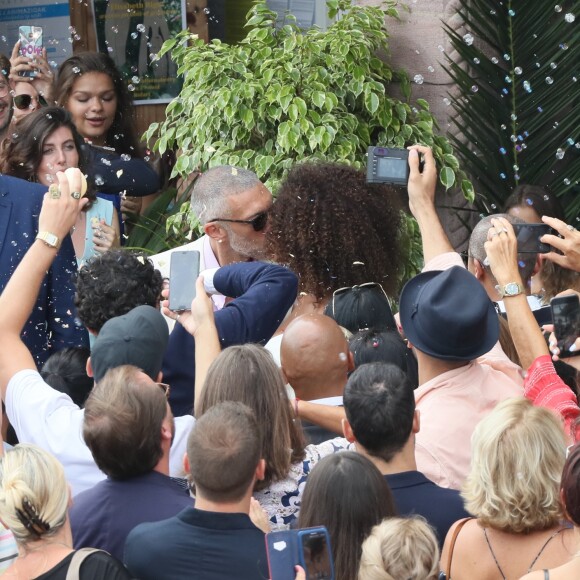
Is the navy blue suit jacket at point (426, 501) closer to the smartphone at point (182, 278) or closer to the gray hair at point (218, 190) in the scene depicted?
Result: the smartphone at point (182, 278)

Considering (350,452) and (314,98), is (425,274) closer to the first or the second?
(350,452)

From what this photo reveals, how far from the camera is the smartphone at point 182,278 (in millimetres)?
3906

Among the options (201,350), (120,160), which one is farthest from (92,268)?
(120,160)

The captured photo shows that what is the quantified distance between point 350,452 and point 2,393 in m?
1.32

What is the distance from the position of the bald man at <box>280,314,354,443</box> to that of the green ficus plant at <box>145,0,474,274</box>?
2.49m

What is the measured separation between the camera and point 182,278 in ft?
13.0

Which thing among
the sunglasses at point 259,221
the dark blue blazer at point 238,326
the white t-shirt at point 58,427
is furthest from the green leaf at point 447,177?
the white t-shirt at point 58,427

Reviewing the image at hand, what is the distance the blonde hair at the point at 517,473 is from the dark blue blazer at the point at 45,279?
7.79 ft

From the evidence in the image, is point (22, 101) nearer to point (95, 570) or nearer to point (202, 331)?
point (202, 331)

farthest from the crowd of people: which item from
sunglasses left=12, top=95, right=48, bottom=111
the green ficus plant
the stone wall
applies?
the stone wall

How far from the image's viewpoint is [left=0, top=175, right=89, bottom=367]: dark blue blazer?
4773mm

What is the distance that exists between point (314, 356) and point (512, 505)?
1.01 m

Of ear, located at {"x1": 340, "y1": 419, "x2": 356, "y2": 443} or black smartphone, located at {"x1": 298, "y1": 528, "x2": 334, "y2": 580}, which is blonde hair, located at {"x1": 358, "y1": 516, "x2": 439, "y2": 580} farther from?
ear, located at {"x1": 340, "y1": 419, "x2": 356, "y2": 443}

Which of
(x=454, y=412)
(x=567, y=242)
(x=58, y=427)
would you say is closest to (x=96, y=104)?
(x=567, y=242)
